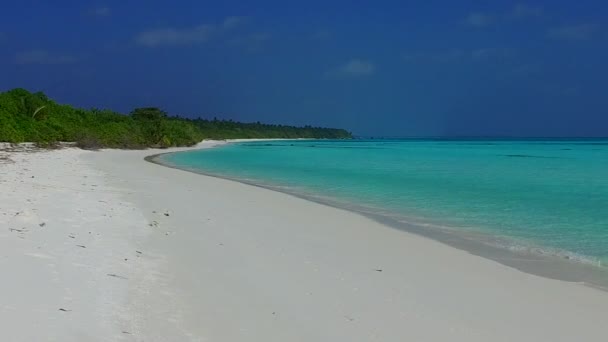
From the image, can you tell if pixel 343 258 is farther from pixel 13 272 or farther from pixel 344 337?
pixel 13 272

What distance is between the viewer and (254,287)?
224 inches

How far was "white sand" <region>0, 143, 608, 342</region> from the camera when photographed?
432cm

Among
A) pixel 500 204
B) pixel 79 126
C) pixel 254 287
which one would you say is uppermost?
pixel 79 126

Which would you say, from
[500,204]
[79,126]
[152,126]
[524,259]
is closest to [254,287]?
[524,259]

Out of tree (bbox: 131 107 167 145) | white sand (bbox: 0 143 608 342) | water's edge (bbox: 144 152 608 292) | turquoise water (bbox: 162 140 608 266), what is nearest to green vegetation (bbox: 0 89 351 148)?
tree (bbox: 131 107 167 145)

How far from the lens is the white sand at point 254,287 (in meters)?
4.32

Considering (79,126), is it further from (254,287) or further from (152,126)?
(254,287)

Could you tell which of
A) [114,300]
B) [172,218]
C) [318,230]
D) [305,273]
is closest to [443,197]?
[318,230]

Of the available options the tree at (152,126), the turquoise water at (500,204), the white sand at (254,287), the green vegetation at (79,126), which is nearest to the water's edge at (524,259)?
the white sand at (254,287)

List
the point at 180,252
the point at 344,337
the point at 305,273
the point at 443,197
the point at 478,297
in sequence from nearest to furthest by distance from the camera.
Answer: the point at 344,337 < the point at 478,297 < the point at 305,273 < the point at 180,252 < the point at 443,197

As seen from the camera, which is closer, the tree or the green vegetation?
the green vegetation

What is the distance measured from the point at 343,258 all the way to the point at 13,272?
4073 millimetres

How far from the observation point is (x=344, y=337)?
14.3ft

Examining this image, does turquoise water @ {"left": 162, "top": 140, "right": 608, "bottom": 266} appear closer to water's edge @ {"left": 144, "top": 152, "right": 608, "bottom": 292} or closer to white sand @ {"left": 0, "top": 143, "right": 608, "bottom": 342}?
water's edge @ {"left": 144, "top": 152, "right": 608, "bottom": 292}
